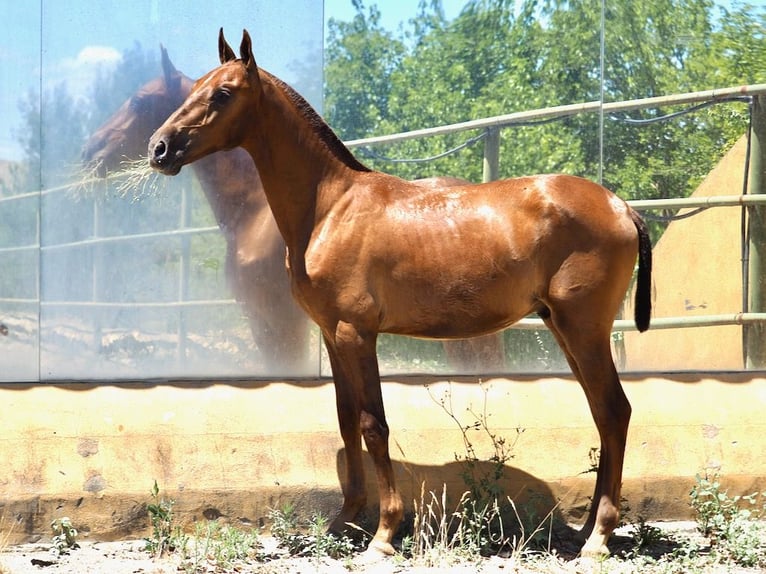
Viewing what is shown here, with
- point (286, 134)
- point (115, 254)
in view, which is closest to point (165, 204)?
point (115, 254)

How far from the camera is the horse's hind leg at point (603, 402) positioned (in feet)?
18.1

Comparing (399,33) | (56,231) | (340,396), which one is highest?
(399,33)

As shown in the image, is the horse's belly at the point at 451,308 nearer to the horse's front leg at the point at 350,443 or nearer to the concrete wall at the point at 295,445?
the horse's front leg at the point at 350,443

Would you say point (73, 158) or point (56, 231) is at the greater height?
point (73, 158)

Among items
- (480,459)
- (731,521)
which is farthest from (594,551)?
(480,459)

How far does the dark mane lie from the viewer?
570cm

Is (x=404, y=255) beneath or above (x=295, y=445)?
above

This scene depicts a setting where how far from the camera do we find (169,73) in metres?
6.48

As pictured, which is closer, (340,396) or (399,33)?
(340,396)

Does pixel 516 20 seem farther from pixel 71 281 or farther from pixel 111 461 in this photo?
pixel 111 461

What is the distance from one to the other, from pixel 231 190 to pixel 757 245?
3.47 m

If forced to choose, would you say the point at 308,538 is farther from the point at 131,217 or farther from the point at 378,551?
the point at 131,217

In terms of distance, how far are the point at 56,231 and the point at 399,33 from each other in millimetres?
2441

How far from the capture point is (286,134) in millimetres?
5672
